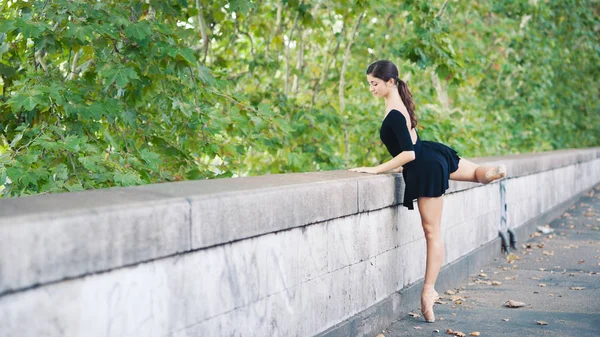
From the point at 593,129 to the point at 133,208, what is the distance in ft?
92.7

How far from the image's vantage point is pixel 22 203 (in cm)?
331

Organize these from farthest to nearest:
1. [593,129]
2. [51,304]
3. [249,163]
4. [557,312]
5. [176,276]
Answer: [593,129]
[249,163]
[557,312]
[176,276]
[51,304]

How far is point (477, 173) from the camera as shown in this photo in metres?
7.08

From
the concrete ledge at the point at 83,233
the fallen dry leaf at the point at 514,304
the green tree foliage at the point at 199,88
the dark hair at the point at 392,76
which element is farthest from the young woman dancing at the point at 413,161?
the concrete ledge at the point at 83,233

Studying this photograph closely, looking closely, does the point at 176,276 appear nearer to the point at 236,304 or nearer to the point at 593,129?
the point at 236,304

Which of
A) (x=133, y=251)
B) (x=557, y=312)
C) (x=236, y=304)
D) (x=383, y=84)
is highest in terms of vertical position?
(x=383, y=84)

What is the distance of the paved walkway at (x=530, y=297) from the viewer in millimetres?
6281

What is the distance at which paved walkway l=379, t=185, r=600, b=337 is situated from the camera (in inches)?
247

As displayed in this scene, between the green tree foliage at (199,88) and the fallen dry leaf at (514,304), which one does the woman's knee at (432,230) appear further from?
the green tree foliage at (199,88)

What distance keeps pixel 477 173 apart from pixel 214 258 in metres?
3.60

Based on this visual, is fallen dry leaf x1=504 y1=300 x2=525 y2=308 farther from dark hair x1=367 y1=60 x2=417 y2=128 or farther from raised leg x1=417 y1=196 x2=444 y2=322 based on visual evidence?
dark hair x1=367 y1=60 x2=417 y2=128

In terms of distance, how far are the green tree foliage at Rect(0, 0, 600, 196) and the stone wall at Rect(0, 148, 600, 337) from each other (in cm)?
173

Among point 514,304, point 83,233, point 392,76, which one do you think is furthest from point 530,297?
point 83,233

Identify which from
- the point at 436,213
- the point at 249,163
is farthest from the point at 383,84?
the point at 249,163
